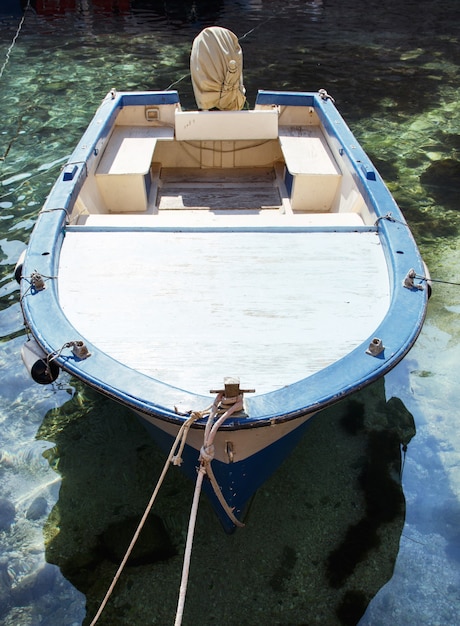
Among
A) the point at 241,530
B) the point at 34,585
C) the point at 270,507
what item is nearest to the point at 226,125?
the point at 270,507

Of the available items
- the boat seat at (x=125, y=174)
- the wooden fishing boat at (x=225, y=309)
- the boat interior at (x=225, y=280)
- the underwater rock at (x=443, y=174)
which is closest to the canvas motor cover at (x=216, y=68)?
the boat seat at (x=125, y=174)

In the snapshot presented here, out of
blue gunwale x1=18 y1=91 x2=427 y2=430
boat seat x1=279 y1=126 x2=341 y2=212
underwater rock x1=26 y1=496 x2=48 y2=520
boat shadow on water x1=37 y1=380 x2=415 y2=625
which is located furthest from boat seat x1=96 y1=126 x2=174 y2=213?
underwater rock x1=26 y1=496 x2=48 y2=520

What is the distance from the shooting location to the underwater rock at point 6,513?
4.21m

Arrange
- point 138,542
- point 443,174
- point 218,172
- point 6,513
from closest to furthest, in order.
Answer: point 138,542 < point 6,513 < point 218,172 < point 443,174

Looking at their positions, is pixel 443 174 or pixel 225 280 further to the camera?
pixel 443 174

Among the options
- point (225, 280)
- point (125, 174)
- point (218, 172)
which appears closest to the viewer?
point (225, 280)

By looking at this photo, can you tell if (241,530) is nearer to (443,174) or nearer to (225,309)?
(225,309)

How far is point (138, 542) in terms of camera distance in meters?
4.10

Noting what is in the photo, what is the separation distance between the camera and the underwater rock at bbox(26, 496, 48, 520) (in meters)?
4.27

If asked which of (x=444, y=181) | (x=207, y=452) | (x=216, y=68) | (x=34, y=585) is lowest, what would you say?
(x=34, y=585)

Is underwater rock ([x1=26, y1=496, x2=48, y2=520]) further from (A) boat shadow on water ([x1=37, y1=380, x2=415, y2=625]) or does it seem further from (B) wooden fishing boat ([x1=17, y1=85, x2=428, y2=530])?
(B) wooden fishing boat ([x1=17, y1=85, x2=428, y2=530])

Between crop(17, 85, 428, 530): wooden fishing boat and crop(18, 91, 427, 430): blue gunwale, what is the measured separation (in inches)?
0.4

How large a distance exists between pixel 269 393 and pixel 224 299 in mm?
1002

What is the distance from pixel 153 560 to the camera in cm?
398
